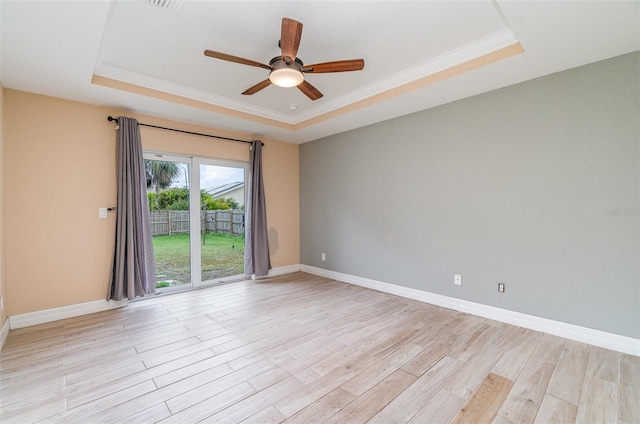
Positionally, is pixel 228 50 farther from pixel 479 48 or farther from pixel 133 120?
pixel 479 48

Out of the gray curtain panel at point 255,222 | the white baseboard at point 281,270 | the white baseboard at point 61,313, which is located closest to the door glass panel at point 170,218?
the white baseboard at point 61,313

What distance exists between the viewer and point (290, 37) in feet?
6.59

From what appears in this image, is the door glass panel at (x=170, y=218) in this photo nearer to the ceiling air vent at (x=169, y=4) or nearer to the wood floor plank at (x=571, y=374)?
the ceiling air vent at (x=169, y=4)

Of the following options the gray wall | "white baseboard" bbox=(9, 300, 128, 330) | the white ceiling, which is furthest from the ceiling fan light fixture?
"white baseboard" bbox=(9, 300, 128, 330)

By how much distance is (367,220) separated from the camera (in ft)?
14.5

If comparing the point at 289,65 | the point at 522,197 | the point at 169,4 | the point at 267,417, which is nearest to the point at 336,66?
the point at 289,65

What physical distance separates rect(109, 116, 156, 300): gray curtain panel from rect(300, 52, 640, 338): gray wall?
3.13 metres

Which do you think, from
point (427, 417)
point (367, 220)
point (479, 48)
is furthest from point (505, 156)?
point (427, 417)

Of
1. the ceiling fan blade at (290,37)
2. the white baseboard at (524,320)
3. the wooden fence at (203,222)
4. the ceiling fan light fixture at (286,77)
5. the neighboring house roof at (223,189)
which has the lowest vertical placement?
the white baseboard at (524,320)

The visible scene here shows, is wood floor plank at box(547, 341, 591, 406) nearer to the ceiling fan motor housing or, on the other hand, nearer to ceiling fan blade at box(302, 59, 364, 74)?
ceiling fan blade at box(302, 59, 364, 74)

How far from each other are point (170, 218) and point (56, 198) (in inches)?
49.5

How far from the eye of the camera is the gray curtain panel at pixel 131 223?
3471 millimetres

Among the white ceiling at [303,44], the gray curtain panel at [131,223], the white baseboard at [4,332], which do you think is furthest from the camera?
the gray curtain panel at [131,223]

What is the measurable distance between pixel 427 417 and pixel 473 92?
125 inches
